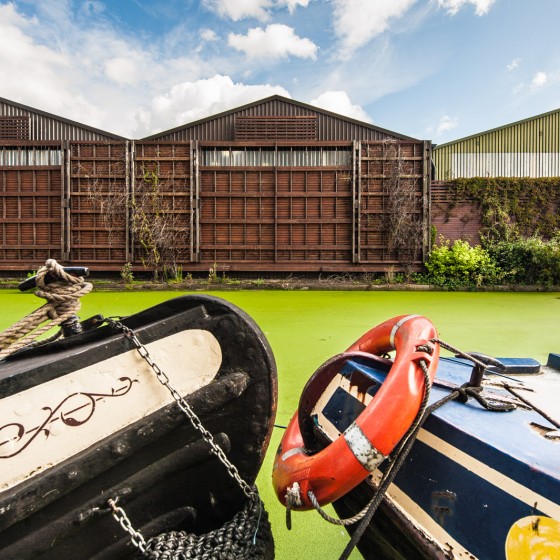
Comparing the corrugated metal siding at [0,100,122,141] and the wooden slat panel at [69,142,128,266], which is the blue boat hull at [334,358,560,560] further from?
the corrugated metal siding at [0,100,122,141]

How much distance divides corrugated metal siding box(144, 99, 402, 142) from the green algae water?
177 inches

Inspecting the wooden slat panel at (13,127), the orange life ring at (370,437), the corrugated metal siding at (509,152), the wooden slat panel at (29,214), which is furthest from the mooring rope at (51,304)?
the corrugated metal siding at (509,152)

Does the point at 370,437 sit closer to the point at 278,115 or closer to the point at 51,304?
the point at 51,304

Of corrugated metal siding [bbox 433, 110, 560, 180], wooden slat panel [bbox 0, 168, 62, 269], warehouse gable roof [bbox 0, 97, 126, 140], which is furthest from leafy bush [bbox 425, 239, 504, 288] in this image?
warehouse gable roof [bbox 0, 97, 126, 140]

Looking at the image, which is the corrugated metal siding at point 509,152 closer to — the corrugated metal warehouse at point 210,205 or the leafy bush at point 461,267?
the corrugated metal warehouse at point 210,205

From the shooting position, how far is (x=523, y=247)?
23.4 ft

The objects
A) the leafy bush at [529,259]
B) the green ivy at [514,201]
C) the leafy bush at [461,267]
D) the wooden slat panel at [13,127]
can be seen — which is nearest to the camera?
the leafy bush at [529,259]

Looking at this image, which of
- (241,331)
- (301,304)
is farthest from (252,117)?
(241,331)

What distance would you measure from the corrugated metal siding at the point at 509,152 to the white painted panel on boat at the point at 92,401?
11.2 m

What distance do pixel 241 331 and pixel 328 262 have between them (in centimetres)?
678

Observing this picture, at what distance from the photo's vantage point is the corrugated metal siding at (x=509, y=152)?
10.7m

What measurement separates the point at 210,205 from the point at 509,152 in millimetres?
8800

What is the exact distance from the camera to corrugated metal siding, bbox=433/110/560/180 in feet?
35.0

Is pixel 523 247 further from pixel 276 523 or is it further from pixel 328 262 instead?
pixel 276 523
